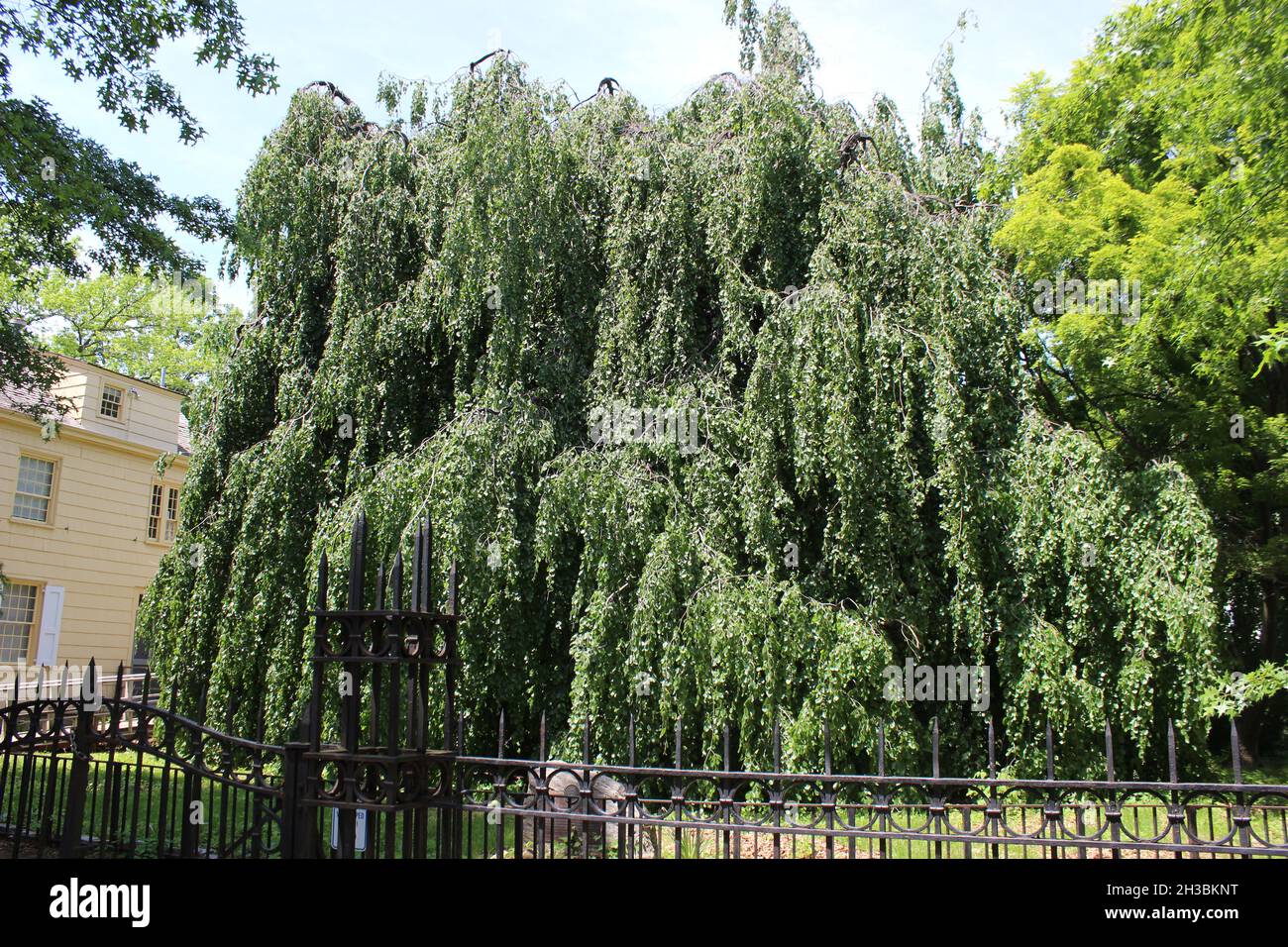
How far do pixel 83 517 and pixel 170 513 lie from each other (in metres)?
3.10

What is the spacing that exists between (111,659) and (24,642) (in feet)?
7.76

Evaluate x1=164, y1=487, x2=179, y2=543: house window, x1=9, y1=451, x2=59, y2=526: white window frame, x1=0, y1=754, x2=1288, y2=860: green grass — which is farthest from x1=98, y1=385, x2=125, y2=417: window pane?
x1=0, y1=754, x2=1288, y2=860: green grass

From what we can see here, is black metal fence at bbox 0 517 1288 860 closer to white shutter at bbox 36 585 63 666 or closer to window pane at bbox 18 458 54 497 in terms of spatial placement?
white shutter at bbox 36 585 63 666

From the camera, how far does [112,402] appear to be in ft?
72.7

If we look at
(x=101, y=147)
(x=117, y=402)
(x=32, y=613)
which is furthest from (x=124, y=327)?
(x=101, y=147)

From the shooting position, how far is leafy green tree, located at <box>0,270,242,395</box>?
28578 mm

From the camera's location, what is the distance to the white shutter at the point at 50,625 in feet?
64.7

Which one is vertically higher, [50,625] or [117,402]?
[117,402]

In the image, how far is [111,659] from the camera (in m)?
21.8

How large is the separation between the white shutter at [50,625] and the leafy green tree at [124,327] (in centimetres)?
984

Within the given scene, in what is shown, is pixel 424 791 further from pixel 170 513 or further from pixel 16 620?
pixel 170 513

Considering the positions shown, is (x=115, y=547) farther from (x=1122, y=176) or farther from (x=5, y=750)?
(x=1122, y=176)

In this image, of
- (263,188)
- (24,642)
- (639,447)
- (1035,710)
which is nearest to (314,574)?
(639,447)

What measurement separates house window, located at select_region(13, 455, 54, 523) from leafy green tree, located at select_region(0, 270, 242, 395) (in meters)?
8.15
